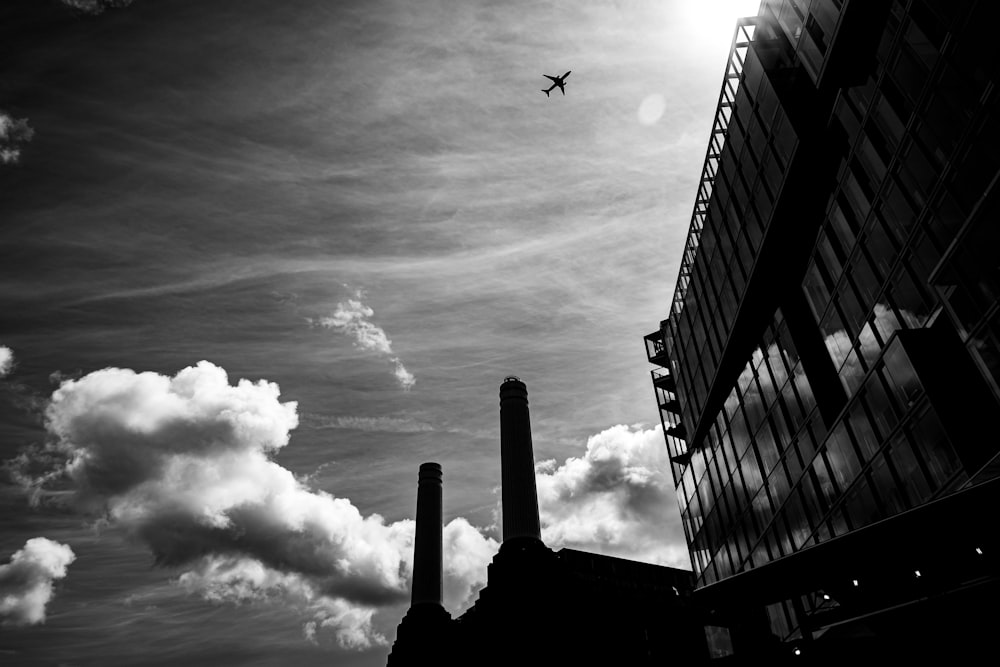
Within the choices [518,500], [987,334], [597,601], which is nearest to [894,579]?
[987,334]

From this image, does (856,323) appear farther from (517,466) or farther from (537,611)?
(517,466)

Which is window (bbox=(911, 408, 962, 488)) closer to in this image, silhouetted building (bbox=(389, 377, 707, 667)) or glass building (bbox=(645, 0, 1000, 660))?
glass building (bbox=(645, 0, 1000, 660))

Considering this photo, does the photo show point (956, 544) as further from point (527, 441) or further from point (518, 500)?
point (527, 441)

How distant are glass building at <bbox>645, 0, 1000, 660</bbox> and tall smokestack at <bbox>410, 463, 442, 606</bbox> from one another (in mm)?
34425

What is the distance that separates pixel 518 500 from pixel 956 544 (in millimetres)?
31879

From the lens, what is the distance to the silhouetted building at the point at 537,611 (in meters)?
34.4

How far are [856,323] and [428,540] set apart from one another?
52.6 meters

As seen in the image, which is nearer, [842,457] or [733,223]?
[842,457]

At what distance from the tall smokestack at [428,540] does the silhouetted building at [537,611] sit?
25.5 feet

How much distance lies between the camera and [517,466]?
4609 cm

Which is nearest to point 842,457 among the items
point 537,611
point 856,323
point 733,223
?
point 856,323

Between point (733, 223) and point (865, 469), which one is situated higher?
point (733, 223)

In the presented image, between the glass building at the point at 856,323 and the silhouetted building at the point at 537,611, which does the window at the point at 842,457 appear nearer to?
the glass building at the point at 856,323

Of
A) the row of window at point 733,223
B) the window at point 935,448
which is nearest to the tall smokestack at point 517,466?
the row of window at point 733,223
